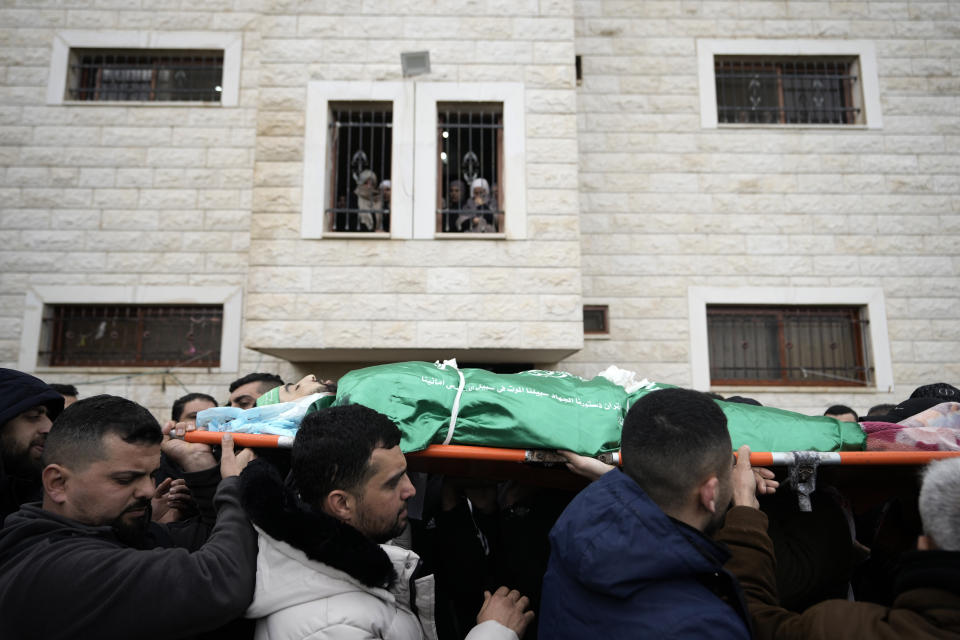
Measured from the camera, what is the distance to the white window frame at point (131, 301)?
7270 millimetres

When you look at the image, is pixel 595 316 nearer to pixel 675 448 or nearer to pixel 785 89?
pixel 785 89

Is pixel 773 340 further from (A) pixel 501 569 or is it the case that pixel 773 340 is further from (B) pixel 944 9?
(A) pixel 501 569

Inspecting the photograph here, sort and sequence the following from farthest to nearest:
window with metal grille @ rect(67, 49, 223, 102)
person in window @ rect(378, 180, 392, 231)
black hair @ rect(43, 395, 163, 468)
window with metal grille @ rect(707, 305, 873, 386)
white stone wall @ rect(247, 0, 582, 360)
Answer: window with metal grille @ rect(67, 49, 223, 102) < window with metal grille @ rect(707, 305, 873, 386) < person in window @ rect(378, 180, 392, 231) < white stone wall @ rect(247, 0, 582, 360) < black hair @ rect(43, 395, 163, 468)

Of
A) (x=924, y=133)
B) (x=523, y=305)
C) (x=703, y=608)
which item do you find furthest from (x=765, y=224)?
(x=703, y=608)

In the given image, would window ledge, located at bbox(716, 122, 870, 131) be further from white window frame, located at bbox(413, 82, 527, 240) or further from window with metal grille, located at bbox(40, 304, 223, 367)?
window with metal grille, located at bbox(40, 304, 223, 367)

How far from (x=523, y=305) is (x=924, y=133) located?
5.59 metres

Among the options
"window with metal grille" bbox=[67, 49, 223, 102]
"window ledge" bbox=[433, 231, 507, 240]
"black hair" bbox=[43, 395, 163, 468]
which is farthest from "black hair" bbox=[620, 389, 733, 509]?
"window with metal grille" bbox=[67, 49, 223, 102]

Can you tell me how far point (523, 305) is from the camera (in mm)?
6562

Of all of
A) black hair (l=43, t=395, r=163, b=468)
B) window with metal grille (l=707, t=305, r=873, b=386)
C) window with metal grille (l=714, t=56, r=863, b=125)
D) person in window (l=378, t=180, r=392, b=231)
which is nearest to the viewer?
black hair (l=43, t=395, r=163, b=468)

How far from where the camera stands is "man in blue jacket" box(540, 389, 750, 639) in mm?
1545

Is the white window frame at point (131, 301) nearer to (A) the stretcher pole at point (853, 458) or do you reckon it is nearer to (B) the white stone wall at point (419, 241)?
(B) the white stone wall at point (419, 241)

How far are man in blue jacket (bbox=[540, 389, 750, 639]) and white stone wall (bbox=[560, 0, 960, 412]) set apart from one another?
225 inches

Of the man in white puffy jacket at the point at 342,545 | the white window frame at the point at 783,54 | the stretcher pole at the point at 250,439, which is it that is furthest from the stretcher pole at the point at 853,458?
the white window frame at the point at 783,54

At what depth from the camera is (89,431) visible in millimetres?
1916
